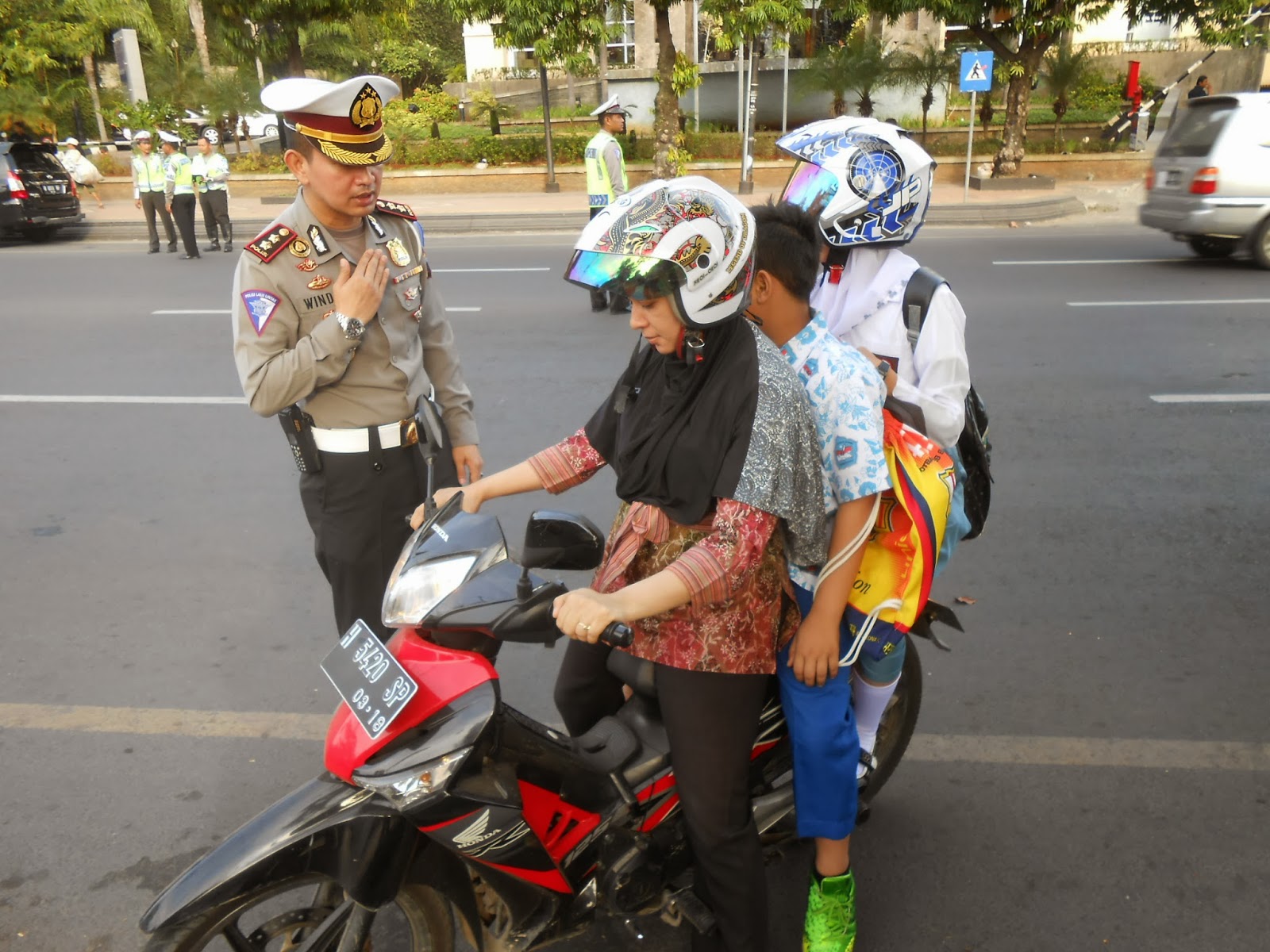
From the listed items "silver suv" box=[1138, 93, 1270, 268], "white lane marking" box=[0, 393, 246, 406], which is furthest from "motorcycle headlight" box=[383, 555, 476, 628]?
"silver suv" box=[1138, 93, 1270, 268]

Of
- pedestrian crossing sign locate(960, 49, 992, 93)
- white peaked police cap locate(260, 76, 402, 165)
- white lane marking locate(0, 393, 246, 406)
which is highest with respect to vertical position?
pedestrian crossing sign locate(960, 49, 992, 93)

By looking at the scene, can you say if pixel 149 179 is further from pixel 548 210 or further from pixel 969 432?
pixel 969 432

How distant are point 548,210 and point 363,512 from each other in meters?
14.6

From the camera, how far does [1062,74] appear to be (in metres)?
19.9

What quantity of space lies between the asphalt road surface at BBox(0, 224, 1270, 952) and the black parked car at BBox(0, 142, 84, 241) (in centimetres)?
926

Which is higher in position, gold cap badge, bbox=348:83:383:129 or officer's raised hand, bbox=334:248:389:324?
gold cap badge, bbox=348:83:383:129

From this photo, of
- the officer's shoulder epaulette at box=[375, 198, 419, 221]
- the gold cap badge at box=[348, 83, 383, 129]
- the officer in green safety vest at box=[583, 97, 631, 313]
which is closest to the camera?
the gold cap badge at box=[348, 83, 383, 129]

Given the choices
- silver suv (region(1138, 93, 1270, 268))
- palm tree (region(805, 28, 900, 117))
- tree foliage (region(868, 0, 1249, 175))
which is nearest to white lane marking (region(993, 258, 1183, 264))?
silver suv (region(1138, 93, 1270, 268))

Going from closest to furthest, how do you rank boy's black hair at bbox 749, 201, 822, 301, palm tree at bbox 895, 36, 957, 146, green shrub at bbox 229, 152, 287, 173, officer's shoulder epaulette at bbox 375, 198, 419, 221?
boy's black hair at bbox 749, 201, 822, 301
officer's shoulder epaulette at bbox 375, 198, 419, 221
palm tree at bbox 895, 36, 957, 146
green shrub at bbox 229, 152, 287, 173

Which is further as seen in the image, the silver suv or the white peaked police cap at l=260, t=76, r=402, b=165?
the silver suv

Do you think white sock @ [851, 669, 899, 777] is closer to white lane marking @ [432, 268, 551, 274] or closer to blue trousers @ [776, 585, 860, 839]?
blue trousers @ [776, 585, 860, 839]

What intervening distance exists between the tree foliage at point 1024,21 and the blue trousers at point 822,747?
16.9 metres

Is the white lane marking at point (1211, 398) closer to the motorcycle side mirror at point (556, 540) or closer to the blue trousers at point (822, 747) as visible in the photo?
the blue trousers at point (822, 747)

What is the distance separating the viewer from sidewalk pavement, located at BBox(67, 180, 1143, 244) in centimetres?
1544
